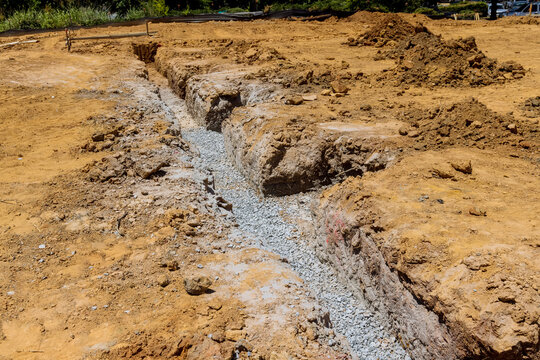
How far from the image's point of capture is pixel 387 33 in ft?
51.2

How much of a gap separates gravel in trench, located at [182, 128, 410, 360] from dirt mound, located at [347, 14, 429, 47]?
25.5ft

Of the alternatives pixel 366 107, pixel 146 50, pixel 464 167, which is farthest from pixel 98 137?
pixel 146 50

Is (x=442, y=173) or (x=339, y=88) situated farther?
(x=339, y=88)

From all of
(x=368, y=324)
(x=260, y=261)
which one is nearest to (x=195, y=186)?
(x=260, y=261)

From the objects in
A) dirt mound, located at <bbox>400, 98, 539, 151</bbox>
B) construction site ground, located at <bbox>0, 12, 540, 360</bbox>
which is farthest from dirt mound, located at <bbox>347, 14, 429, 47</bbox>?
dirt mound, located at <bbox>400, 98, 539, 151</bbox>

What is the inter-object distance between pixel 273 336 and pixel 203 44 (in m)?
14.8

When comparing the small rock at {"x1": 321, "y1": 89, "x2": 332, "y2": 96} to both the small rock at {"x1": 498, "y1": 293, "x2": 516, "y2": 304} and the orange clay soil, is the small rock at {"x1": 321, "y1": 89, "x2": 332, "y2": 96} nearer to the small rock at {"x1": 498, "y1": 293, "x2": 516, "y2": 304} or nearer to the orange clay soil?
the orange clay soil

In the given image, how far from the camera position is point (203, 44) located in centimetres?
1727

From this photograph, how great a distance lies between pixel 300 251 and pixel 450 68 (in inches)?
252

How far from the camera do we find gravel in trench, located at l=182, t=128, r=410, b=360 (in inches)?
195

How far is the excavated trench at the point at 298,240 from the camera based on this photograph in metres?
4.98

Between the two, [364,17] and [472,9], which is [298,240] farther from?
[472,9]

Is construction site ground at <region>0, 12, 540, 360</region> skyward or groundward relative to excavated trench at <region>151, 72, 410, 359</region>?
skyward

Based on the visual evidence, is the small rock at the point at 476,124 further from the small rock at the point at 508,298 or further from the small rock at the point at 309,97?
the small rock at the point at 508,298
